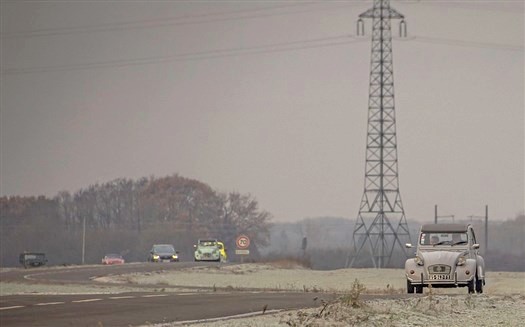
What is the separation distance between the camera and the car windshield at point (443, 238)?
40.4 meters

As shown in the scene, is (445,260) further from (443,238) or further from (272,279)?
(272,279)

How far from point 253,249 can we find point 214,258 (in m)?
80.1

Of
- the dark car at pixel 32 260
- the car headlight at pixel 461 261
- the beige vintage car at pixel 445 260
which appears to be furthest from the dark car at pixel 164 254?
the car headlight at pixel 461 261

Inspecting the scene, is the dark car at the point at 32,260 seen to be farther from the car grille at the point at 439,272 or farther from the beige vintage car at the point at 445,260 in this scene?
the car grille at the point at 439,272

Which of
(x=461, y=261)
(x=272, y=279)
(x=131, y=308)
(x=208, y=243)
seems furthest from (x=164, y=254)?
(x=131, y=308)

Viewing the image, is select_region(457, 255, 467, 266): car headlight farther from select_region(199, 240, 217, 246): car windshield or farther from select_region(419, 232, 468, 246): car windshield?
select_region(199, 240, 217, 246): car windshield

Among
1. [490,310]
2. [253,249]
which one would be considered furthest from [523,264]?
[490,310]

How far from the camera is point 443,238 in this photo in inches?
1607

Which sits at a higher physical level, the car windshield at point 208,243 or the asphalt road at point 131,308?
the car windshield at point 208,243

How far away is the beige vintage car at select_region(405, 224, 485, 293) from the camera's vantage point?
1548 inches

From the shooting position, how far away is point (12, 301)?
3338 centimetres

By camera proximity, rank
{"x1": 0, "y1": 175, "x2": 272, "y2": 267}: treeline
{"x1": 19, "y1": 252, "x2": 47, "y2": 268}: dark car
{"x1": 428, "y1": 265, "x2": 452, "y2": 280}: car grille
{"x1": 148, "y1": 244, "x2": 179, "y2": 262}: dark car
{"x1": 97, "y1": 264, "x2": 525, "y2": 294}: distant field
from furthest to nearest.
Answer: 1. {"x1": 0, "y1": 175, "x2": 272, "y2": 267}: treeline
2. {"x1": 19, "y1": 252, "x2": 47, "y2": 268}: dark car
3. {"x1": 148, "y1": 244, "x2": 179, "y2": 262}: dark car
4. {"x1": 97, "y1": 264, "x2": 525, "y2": 294}: distant field
5. {"x1": 428, "y1": 265, "x2": 452, "y2": 280}: car grille

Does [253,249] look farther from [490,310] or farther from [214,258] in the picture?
[490,310]

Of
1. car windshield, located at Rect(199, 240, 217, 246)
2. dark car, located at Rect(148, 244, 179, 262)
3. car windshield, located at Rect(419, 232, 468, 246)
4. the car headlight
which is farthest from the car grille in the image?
car windshield, located at Rect(199, 240, 217, 246)
